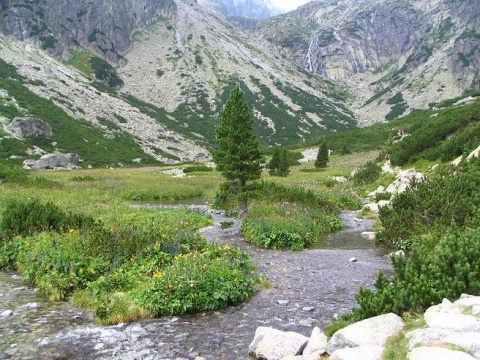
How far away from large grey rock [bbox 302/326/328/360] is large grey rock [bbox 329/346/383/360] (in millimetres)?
654

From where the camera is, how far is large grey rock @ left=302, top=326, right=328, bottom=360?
6.80 m

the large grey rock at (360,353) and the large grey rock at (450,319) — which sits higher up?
the large grey rock at (450,319)

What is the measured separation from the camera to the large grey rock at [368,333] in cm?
638

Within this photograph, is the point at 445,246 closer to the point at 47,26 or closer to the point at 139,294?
the point at 139,294

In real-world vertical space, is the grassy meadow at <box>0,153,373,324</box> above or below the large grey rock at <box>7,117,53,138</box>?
below

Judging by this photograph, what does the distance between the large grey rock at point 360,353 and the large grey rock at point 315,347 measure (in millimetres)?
654

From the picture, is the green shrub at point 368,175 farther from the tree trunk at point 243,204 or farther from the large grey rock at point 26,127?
the large grey rock at point 26,127

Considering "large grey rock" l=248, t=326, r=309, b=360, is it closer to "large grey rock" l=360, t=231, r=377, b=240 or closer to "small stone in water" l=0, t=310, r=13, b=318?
"small stone in water" l=0, t=310, r=13, b=318

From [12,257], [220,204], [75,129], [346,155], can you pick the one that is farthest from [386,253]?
[75,129]

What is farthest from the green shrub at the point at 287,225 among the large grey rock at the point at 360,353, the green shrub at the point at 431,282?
the large grey rock at the point at 360,353

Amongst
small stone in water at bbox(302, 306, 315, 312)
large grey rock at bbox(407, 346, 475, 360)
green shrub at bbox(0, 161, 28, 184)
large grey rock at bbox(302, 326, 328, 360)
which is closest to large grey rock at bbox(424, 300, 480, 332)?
large grey rock at bbox(407, 346, 475, 360)

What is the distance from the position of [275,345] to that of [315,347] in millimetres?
859

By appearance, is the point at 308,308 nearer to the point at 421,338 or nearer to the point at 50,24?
the point at 421,338

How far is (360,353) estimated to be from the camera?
19.1 ft
